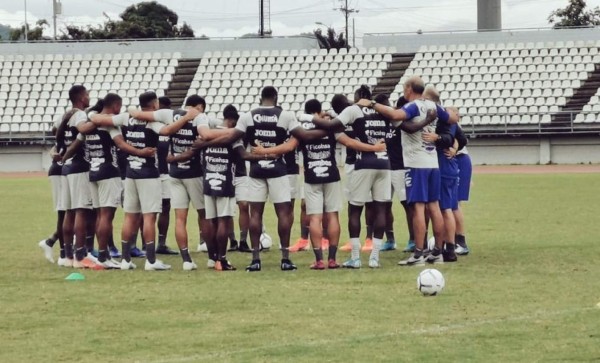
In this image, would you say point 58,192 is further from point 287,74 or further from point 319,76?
point 287,74

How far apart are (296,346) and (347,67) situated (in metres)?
43.7

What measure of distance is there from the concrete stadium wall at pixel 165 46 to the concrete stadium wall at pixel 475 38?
13.7ft

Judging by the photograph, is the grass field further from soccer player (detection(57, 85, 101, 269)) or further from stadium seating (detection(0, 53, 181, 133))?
stadium seating (detection(0, 53, 181, 133))

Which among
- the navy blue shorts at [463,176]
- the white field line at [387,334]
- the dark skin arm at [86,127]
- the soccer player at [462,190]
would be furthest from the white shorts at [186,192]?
the white field line at [387,334]

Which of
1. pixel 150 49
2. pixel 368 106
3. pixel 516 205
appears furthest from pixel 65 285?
pixel 150 49

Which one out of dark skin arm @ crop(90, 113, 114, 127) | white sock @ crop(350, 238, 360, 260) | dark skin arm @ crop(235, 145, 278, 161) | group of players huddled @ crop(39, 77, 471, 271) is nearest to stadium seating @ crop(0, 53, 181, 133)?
group of players huddled @ crop(39, 77, 471, 271)

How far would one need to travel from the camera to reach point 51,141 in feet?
157

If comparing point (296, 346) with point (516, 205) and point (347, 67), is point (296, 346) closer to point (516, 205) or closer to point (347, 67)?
point (516, 205)

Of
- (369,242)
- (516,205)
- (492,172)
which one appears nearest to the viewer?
Result: (369,242)

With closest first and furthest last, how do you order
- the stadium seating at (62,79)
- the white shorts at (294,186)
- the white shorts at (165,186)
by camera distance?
the white shorts at (165,186) < the white shorts at (294,186) < the stadium seating at (62,79)

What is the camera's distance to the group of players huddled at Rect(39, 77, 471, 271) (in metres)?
13.6

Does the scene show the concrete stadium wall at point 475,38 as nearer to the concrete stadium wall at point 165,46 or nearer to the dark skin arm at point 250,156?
the concrete stadium wall at point 165,46

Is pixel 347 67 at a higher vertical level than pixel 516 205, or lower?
higher

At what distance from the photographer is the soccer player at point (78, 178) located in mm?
14508
